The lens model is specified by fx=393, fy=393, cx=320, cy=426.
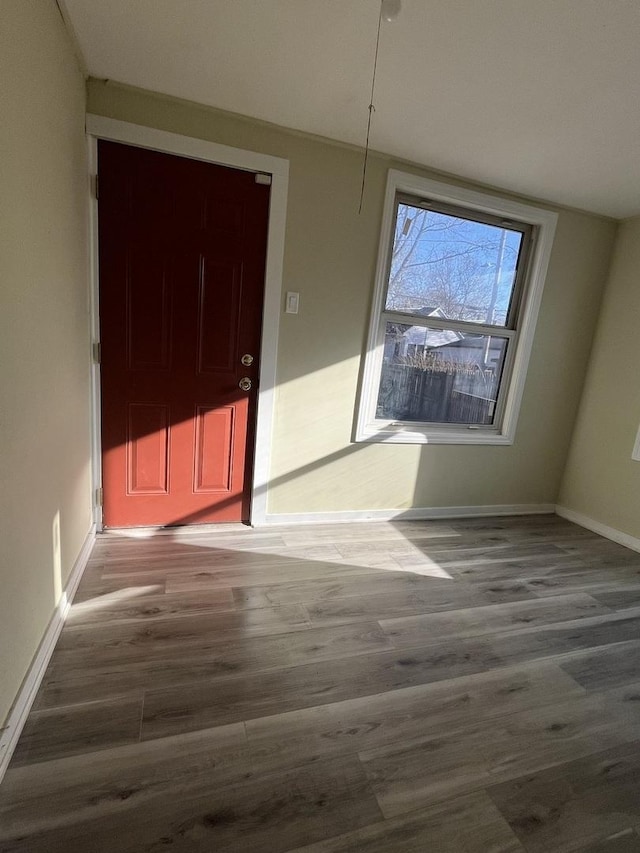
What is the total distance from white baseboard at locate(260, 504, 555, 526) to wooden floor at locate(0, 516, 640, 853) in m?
0.46

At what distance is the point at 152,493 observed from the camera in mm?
2451

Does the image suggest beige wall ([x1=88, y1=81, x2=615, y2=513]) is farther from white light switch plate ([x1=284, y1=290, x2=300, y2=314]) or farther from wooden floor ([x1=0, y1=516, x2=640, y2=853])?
wooden floor ([x1=0, y1=516, x2=640, y2=853])

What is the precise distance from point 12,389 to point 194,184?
5.29ft

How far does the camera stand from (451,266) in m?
2.79

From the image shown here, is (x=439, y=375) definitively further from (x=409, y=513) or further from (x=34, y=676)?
(x=34, y=676)

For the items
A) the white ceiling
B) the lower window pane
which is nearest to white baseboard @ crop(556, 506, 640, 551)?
the lower window pane

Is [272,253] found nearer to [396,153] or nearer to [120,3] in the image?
[396,153]

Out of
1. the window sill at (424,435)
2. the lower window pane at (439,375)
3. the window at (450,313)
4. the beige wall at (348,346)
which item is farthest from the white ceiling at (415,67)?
the window sill at (424,435)

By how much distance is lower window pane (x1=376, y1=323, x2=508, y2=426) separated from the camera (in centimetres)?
285

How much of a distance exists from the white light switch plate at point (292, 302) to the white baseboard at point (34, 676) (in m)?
1.80

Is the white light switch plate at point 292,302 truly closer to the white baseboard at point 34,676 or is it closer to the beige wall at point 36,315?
the beige wall at point 36,315

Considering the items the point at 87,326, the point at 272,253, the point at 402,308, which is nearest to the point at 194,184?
the point at 272,253

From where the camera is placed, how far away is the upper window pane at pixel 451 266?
267 cm

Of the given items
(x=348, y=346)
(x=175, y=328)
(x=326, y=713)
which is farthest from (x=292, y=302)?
(x=326, y=713)
